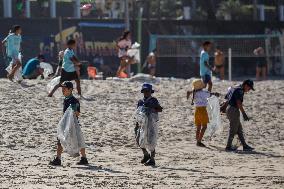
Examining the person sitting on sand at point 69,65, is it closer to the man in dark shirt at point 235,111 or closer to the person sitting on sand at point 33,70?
the man in dark shirt at point 235,111

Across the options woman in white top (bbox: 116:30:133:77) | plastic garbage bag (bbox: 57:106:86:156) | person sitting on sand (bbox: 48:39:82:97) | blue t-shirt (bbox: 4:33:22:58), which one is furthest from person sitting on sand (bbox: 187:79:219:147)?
woman in white top (bbox: 116:30:133:77)

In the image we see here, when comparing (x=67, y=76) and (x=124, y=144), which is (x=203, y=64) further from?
(x=124, y=144)

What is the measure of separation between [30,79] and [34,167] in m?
12.3

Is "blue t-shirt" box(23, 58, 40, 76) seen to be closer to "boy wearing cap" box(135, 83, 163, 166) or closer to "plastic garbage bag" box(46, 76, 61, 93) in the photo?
"plastic garbage bag" box(46, 76, 61, 93)

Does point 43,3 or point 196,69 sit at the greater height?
point 43,3

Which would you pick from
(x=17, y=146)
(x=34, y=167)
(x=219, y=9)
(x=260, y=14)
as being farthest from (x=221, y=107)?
(x=219, y=9)

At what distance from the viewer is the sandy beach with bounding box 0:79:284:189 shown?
12.9 meters

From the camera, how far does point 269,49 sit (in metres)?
42.1

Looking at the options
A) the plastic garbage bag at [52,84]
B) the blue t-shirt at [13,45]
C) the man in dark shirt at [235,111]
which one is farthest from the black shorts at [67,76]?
the man in dark shirt at [235,111]

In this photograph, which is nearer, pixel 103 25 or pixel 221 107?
pixel 221 107

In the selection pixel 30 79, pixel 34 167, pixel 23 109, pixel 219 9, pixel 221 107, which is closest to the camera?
pixel 34 167

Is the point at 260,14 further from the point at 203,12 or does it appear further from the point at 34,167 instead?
the point at 34,167

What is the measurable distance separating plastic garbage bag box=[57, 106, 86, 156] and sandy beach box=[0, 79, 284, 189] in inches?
9.7

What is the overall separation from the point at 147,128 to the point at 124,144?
2747mm
